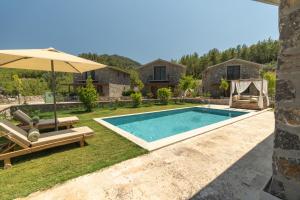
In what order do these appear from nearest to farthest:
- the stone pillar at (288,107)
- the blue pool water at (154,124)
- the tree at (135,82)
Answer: the stone pillar at (288,107), the blue pool water at (154,124), the tree at (135,82)

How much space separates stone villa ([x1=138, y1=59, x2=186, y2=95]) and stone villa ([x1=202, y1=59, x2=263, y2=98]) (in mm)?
4550

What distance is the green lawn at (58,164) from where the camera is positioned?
2728mm

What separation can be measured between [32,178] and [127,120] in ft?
22.3

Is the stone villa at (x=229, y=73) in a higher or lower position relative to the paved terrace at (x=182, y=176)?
higher

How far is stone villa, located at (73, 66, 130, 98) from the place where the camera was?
83.5 ft

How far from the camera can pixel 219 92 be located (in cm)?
2531

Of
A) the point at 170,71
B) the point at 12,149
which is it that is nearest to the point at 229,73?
the point at 170,71

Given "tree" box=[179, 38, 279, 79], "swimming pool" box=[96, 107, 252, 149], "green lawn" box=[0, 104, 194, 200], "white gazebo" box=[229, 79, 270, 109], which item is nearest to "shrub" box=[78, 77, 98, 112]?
"swimming pool" box=[96, 107, 252, 149]

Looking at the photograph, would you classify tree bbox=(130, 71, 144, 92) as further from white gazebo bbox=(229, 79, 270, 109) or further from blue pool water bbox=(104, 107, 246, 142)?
white gazebo bbox=(229, 79, 270, 109)

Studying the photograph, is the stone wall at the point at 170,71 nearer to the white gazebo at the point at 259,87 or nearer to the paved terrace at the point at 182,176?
the white gazebo at the point at 259,87

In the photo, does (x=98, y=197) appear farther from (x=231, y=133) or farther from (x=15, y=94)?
(x=15, y=94)

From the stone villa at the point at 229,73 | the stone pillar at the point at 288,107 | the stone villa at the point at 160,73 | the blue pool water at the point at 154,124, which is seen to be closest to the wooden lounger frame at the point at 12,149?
the blue pool water at the point at 154,124

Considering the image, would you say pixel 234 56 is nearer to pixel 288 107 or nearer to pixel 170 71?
pixel 170 71

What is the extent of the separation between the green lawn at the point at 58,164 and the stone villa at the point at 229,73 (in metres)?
23.5
